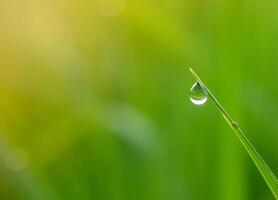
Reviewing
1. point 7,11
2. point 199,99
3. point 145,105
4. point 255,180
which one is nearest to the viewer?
point 199,99

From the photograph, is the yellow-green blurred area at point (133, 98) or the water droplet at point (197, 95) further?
the yellow-green blurred area at point (133, 98)

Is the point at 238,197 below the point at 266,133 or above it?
below

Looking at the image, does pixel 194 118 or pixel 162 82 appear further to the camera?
pixel 162 82

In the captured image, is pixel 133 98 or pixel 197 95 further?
pixel 133 98

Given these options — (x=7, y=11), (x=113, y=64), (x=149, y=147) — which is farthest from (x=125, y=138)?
(x=7, y=11)

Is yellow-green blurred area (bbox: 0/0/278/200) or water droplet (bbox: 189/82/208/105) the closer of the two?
water droplet (bbox: 189/82/208/105)

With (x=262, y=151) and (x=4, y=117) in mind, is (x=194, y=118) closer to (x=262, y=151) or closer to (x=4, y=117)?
(x=262, y=151)

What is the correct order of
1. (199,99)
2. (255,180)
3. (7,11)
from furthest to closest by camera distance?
(7,11), (255,180), (199,99)
